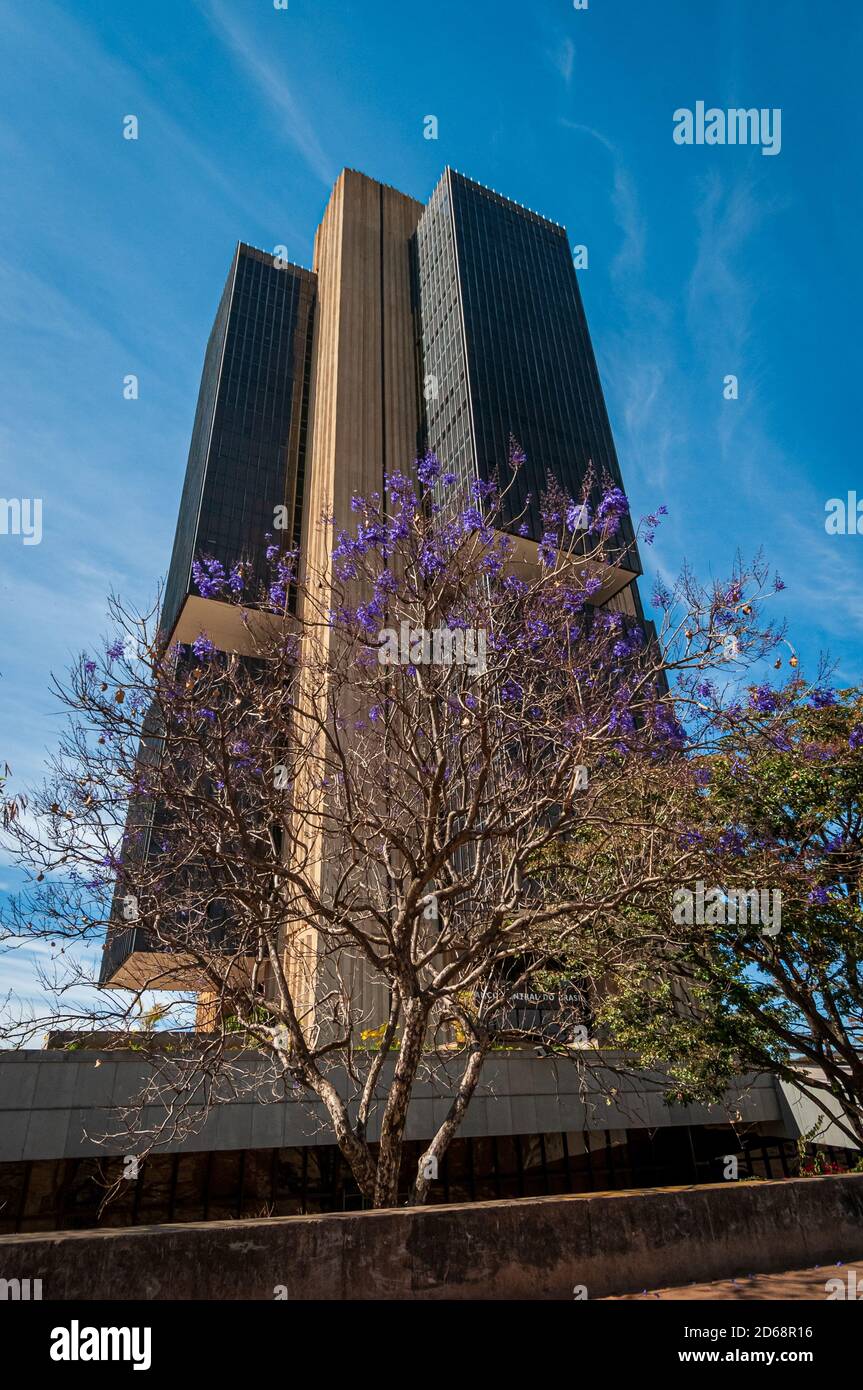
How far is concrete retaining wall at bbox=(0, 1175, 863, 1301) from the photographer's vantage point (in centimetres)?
451

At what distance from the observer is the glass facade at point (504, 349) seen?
48.7 m

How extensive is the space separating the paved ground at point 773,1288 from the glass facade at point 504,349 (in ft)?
134

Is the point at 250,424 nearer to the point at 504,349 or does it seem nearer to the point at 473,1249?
the point at 504,349

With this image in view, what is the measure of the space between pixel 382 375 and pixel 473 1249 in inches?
2126

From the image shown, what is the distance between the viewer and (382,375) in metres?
52.1

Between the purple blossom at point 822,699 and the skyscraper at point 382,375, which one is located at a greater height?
the skyscraper at point 382,375

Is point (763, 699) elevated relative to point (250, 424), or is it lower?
lower

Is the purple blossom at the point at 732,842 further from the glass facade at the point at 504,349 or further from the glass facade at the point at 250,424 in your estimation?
the glass facade at the point at 250,424

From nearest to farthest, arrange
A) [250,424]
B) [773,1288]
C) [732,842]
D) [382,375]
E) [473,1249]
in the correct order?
[473,1249] < [773,1288] < [732,842] < [382,375] < [250,424]

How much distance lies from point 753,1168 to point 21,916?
26.9m

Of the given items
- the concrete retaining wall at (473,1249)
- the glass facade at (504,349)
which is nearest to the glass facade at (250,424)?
the glass facade at (504,349)

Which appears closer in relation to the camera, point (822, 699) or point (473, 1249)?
point (473, 1249)

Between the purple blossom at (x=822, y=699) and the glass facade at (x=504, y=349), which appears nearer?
A: the purple blossom at (x=822, y=699)

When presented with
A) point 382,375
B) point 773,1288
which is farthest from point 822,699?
point 382,375
